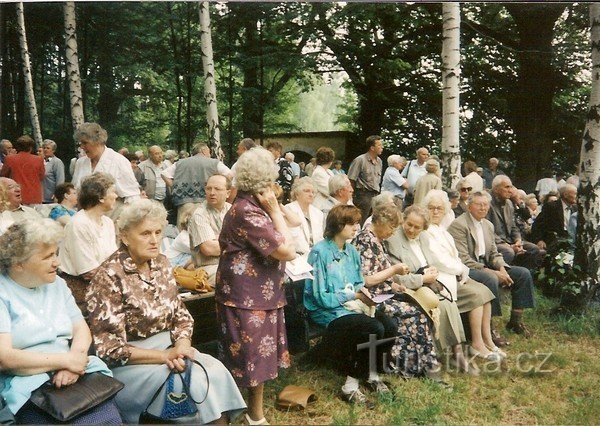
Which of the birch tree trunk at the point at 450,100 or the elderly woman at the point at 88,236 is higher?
the birch tree trunk at the point at 450,100

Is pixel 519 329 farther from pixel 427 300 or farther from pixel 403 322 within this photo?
pixel 403 322

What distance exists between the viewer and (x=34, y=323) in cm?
233

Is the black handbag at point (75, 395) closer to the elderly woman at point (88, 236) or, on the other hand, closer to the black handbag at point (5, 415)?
the black handbag at point (5, 415)

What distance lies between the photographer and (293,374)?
326 cm

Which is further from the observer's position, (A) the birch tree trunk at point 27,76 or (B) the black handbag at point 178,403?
(A) the birch tree trunk at point 27,76

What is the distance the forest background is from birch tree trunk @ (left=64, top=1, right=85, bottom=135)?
32 millimetres

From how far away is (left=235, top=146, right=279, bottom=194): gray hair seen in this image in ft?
8.84

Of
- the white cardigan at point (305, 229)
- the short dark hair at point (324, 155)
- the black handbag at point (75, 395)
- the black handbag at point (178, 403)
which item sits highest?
the short dark hair at point (324, 155)

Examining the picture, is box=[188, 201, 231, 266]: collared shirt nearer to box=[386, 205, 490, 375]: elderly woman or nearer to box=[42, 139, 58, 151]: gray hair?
box=[42, 139, 58, 151]: gray hair

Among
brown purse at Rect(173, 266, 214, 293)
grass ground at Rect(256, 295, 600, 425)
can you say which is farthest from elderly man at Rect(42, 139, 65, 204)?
grass ground at Rect(256, 295, 600, 425)

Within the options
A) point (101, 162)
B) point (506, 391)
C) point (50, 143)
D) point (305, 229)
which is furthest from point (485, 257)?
point (50, 143)

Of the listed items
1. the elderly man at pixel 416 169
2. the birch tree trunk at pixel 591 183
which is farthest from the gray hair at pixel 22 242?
the birch tree trunk at pixel 591 183

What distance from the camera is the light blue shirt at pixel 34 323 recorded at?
7.44 ft

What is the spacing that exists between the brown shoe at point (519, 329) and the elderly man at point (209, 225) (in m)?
2.07
